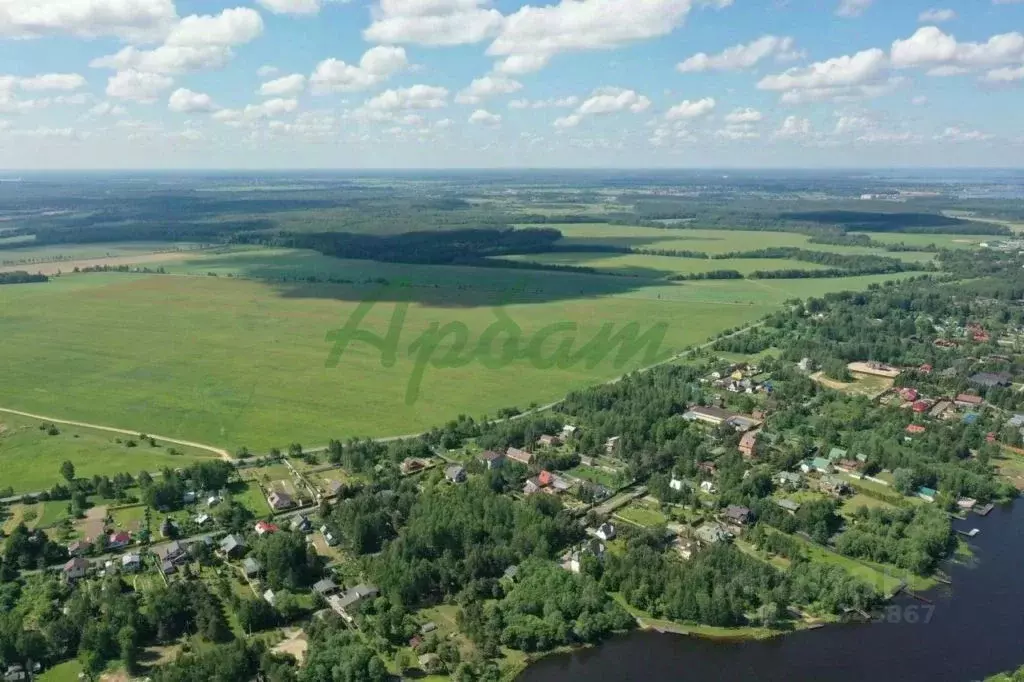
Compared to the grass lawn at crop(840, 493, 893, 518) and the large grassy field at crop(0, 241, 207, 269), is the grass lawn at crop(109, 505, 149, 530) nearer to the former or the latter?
the grass lawn at crop(840, 493, 893, 518)

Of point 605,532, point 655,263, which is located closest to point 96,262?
point 655,263

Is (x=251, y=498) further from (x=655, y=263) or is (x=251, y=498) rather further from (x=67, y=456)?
(x=655, y=263)

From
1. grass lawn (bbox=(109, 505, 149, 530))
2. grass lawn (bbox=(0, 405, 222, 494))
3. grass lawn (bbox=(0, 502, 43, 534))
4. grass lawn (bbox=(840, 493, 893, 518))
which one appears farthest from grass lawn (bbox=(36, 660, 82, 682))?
grass lawn (bbox=(840, 493, 893, 518))

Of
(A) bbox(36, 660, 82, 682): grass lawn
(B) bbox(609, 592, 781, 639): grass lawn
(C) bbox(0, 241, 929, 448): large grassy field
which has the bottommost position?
(B) bbox(609, 592, 781, 639): grass lawn

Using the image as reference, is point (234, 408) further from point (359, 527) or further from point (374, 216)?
point (374, 216)

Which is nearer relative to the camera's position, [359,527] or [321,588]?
[321,588]

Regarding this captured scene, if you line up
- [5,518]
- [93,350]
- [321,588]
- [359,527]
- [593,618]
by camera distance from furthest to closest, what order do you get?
[93,350], [5,518], [359,527], [321,588], [593,618]

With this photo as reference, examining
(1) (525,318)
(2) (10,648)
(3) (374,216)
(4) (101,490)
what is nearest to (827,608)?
(2) (10,648)
